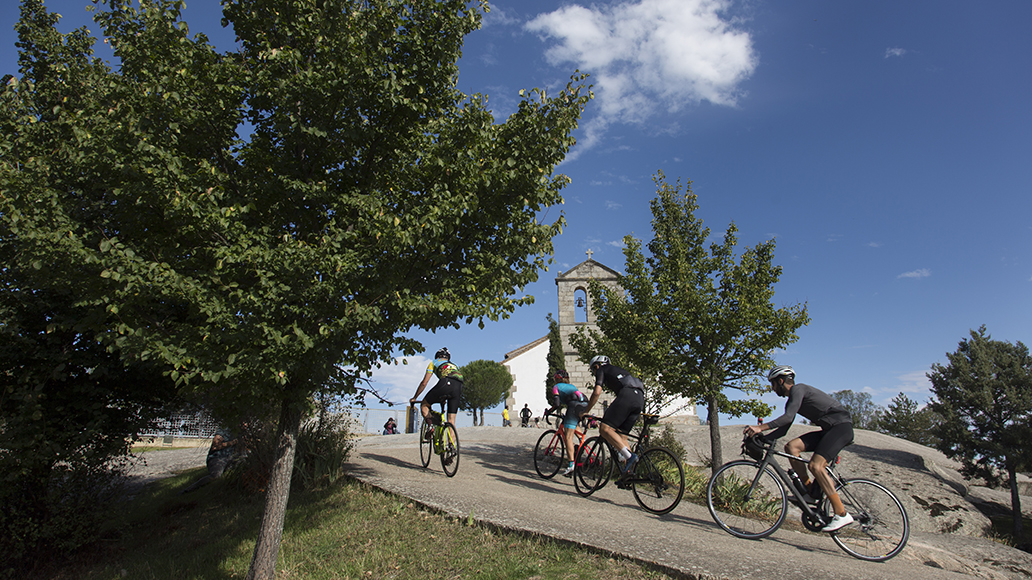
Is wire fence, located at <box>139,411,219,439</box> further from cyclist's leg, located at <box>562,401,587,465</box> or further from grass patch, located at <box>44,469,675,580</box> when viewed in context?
cyclist's leg, located at <box>562,401,587,465</box>

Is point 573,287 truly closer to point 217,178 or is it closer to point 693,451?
point 693,451

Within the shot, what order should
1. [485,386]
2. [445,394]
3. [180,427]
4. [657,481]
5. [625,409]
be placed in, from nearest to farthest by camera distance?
[657,481] < [625,409] < [445,394] < [180,427] < [485,386]

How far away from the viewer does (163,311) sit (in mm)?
5457

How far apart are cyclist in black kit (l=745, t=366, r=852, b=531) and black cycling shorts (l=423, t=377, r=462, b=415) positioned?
14.8ft

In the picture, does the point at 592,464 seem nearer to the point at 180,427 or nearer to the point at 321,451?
the point at 321,451

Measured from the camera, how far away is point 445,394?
824cm

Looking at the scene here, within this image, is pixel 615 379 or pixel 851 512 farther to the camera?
pixel 615 379

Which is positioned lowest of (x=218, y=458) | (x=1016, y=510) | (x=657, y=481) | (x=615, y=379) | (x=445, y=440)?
(x=1016, y=510)

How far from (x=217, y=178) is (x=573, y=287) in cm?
2720

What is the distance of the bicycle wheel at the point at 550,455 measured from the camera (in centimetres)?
839

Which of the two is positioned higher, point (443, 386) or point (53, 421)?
point (443, 386)

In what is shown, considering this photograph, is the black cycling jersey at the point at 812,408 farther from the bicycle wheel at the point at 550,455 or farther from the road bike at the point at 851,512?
the bicycle wheel at the point at 550,455

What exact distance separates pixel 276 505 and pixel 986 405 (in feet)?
100

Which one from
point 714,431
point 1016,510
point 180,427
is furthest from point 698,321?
point 1016,510
